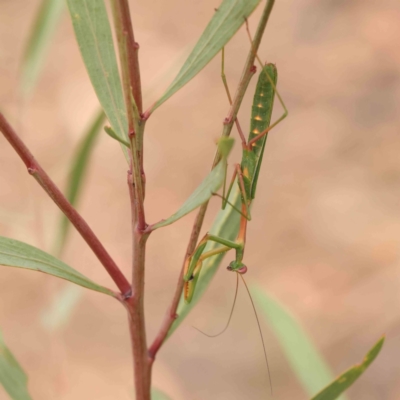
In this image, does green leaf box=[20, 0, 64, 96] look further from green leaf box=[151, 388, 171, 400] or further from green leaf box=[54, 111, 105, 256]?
green leaf box=[151, 388, 171, 400]

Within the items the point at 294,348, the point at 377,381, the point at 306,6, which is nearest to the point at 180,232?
the point at 377,381

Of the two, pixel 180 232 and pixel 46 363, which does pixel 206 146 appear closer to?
pixel 180 232

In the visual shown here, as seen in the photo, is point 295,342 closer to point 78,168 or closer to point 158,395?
point 158,395

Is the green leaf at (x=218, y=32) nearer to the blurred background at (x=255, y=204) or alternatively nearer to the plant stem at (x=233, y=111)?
the plant stem at (x=233, y=111)

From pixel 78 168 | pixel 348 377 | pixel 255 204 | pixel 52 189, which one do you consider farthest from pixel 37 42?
pixel 255 204

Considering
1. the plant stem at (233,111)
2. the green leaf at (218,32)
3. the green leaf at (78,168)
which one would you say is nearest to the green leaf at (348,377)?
the plant stem at (233,111)

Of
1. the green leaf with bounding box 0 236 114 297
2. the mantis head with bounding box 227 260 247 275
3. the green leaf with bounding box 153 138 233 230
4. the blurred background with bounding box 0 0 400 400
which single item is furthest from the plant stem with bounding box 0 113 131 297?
the blurred background with bounding box 0 0 400 400

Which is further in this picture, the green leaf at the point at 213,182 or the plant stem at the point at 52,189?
the plant stem at the point at 52,189
